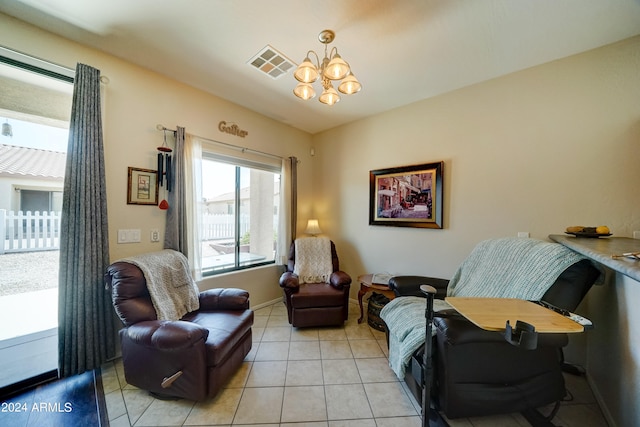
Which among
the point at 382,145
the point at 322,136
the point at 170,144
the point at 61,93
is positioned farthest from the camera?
Answer: the point at 322,136

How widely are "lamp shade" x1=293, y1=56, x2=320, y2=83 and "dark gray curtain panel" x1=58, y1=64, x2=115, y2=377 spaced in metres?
1.69

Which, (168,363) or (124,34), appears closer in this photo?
(168,363)

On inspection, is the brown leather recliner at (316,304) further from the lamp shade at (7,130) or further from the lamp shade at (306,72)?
the lamp shade at (7,130)

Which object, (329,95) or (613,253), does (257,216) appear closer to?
(329,95)

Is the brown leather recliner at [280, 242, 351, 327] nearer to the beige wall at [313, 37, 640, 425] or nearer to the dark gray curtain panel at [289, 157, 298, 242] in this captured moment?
the beige wall at [313, 37, 640, 425]

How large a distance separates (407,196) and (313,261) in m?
1.52

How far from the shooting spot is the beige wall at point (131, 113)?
169 cm

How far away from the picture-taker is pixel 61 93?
1865 millimetres

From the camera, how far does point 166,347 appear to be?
4.52ft

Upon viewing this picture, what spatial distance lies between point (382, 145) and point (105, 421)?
3.56m

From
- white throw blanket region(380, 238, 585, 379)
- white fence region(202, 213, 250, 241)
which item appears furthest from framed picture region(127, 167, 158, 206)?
white throw blanket region(380, 238, 585, 379)

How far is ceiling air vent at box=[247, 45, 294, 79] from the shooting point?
1.92 meters

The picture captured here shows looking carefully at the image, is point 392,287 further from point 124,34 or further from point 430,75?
point 124,34

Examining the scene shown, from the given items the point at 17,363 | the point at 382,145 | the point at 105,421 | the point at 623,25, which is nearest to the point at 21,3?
the point at 17,363
